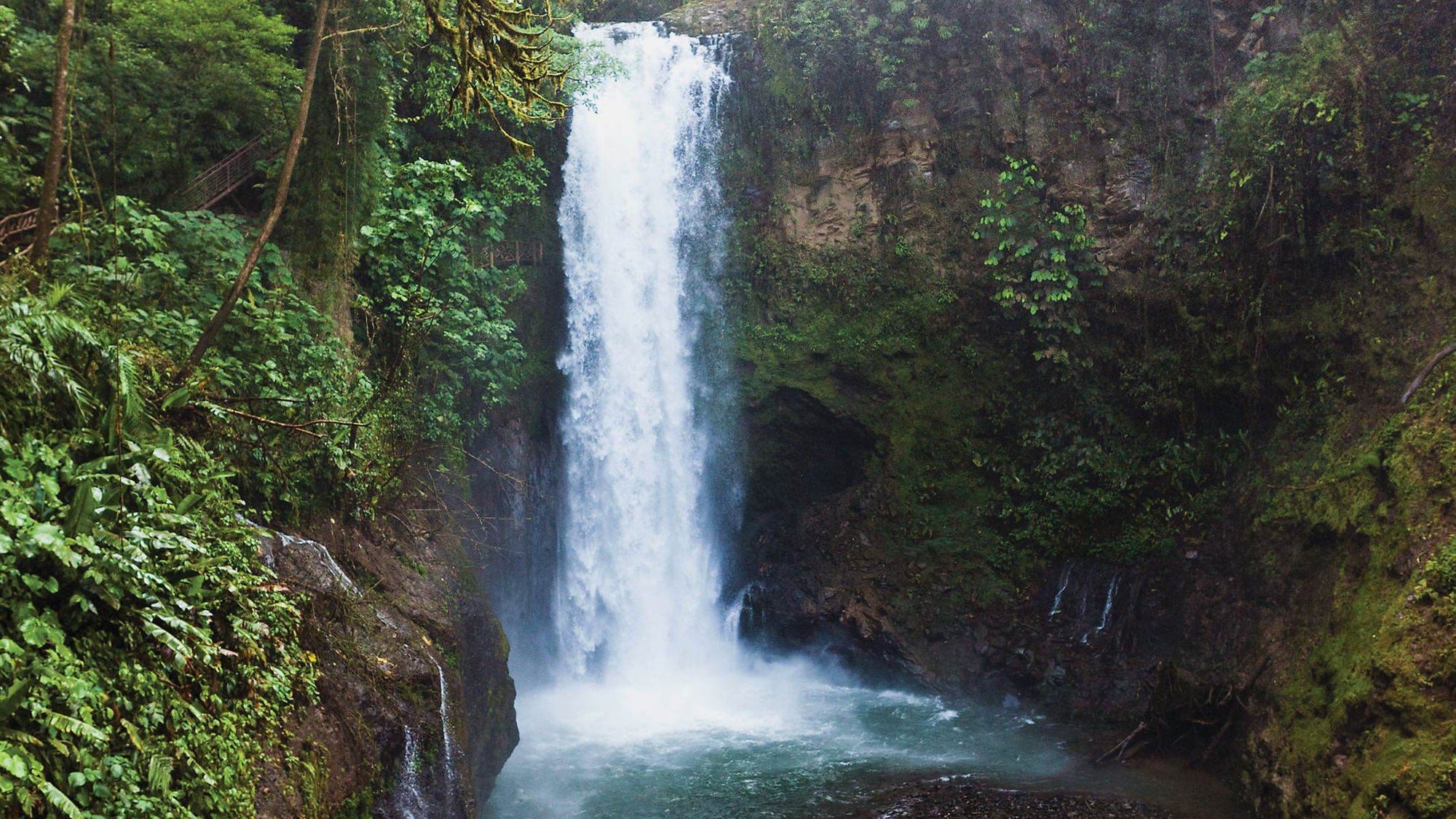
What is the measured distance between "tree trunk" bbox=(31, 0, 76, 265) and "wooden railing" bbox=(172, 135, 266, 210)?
405cm

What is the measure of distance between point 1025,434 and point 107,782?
13577 mm

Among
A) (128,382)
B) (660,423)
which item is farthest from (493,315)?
(128,382)

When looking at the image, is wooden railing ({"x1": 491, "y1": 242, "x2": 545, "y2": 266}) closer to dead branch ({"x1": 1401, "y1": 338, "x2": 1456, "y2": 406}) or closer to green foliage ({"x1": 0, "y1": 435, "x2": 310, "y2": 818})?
green foliage ({"x1": 0, "y1": 435, "x2": 310, "y2": 818})

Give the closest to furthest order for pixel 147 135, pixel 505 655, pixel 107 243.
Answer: pixel 107 243
pixel 147 135
pixel 505 655

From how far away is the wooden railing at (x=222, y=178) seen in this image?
10000 millimetres

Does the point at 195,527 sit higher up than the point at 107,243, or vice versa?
the point at 107,243

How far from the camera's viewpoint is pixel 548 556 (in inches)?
610

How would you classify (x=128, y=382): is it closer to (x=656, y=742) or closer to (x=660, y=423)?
(x=656, y=742)

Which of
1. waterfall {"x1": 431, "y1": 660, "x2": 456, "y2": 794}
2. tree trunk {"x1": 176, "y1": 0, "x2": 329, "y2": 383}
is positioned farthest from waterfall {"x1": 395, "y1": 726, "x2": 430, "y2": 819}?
tree trunk {"x1": 176, "y1": 0, "x2": 329, "y2": 383}

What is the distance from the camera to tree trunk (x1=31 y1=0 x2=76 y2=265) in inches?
231

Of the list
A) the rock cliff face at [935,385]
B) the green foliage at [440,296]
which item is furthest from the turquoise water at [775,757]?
the green foliage at [440,296]

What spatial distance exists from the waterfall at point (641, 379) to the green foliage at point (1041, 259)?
5.00 meters

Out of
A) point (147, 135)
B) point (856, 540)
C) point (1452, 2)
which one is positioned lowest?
point (856, 540)

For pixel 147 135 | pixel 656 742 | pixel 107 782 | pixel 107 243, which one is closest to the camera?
pixel 107 782
